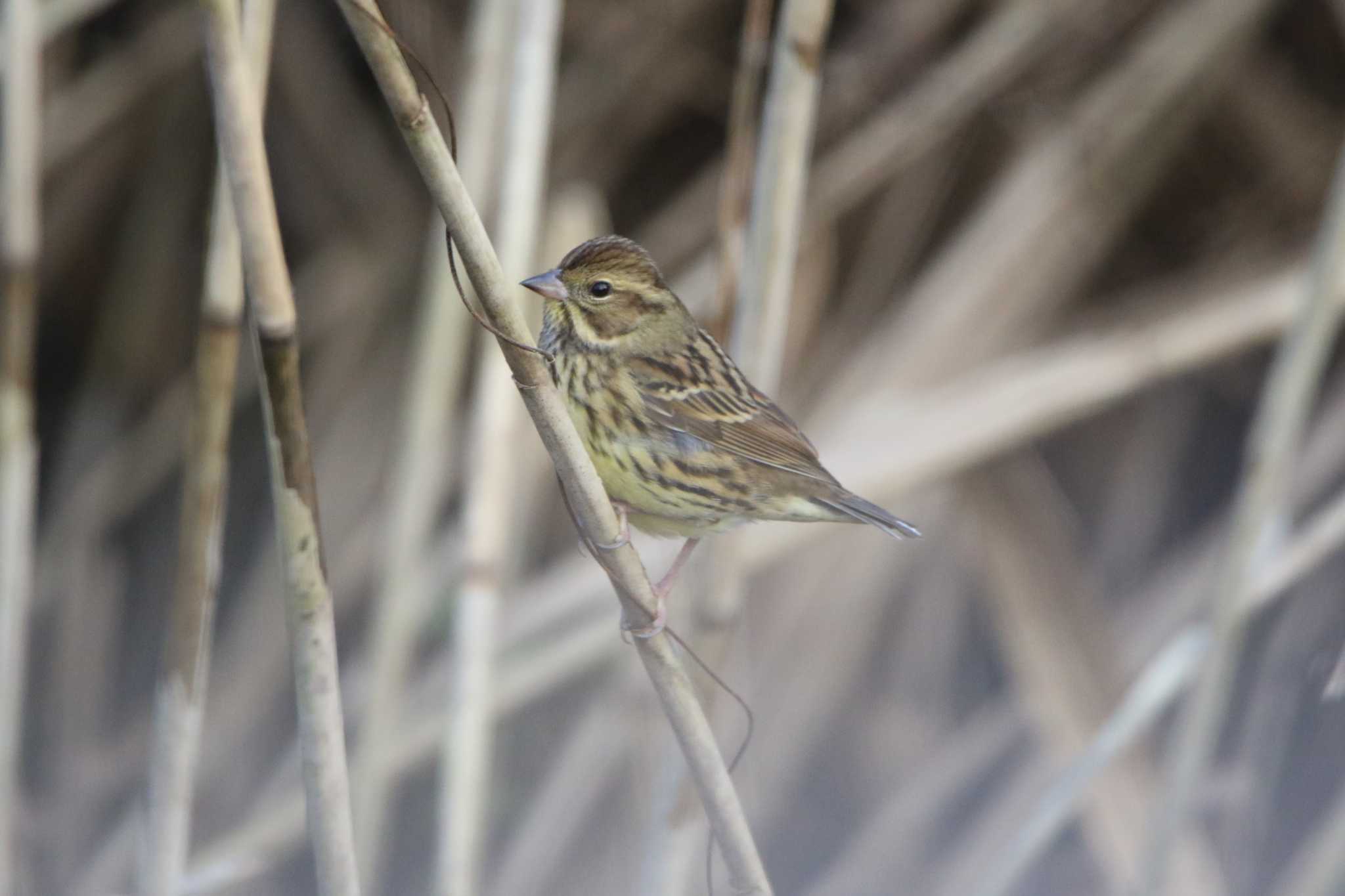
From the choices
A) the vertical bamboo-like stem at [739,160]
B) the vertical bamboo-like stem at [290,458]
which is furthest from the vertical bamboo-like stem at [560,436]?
the vertical bamboo-like stem at [739,160]

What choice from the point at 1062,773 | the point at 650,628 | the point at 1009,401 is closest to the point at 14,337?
the point at 650,628

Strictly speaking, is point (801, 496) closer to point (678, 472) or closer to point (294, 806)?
point (678, 472)

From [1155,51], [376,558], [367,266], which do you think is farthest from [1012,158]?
[376,558]

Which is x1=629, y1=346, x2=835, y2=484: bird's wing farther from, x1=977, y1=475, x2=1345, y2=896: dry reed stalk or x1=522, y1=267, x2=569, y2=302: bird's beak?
x1=977, y1=475, x2=1345, y2=896: dry reed stalk

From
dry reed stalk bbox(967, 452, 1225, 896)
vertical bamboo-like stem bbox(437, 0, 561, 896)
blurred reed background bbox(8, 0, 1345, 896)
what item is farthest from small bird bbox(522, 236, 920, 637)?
dry reed stalk bbox(967, 452, 1225, 896)

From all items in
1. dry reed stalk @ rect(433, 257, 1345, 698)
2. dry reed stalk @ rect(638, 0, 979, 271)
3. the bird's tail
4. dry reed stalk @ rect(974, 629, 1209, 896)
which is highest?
dry reed stalk @ rect(638, 0, 979, 271)

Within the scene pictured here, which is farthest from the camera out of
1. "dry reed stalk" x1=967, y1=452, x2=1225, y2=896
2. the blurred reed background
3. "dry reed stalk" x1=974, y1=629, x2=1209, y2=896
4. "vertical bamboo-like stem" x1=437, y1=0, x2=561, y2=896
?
"dry reed stalk" x1=967, y1=452, x2=1225, y2=896

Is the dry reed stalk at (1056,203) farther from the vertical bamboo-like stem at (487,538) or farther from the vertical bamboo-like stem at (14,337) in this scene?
the vertical bamboo-like stem at (14,337)
